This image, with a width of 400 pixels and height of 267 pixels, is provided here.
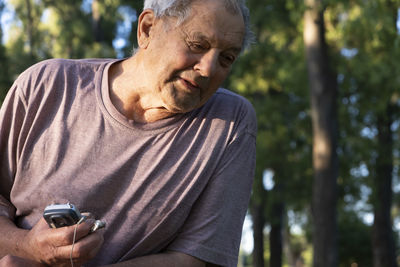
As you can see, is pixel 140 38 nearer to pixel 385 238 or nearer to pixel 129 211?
pixel 129 211

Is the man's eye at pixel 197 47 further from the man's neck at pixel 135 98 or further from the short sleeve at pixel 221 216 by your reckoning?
the short sleeve at pixel 221 216

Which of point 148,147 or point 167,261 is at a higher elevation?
point 148,147

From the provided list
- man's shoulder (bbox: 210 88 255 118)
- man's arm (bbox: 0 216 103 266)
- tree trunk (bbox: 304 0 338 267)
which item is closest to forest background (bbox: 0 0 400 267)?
tree trunk (bbox: 304 0 338 267)

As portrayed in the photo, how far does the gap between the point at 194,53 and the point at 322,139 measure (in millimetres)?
8303

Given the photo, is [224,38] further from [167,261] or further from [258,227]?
[258,227]

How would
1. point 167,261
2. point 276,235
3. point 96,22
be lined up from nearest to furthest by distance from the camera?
point 167,261, point 276,235, point 96,22

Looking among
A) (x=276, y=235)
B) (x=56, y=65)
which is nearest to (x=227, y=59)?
(x=56, y=65)

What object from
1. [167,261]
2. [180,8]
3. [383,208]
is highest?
[180,8]

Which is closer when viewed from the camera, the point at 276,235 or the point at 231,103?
the point at 231,103

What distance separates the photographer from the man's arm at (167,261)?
2.17 metres

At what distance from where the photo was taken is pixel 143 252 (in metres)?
2.29

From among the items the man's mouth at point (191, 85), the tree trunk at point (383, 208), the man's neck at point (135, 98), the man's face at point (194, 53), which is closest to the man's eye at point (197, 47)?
the man's face at point (194, 53)

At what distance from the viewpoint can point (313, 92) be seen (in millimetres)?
10633

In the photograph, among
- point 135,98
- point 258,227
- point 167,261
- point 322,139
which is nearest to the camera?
point 167,261
